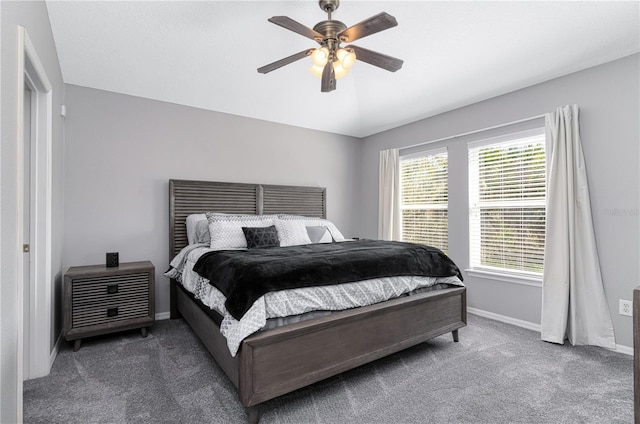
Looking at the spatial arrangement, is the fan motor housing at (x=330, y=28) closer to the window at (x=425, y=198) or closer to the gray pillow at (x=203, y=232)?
the gray pillow at (x=203, y=232)

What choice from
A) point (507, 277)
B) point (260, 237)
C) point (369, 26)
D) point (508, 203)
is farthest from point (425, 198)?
point (369, 26)

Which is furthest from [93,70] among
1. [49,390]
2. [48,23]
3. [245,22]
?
[49,390]

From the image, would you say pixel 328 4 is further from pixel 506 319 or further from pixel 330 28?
pixel 506 319

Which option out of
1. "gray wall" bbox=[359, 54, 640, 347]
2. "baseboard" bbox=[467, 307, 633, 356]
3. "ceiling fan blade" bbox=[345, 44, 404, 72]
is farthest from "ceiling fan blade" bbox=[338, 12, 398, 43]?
"baseboard" bbox=[467, 307, 633, 356]

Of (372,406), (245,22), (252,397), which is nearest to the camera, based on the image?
(252,397)

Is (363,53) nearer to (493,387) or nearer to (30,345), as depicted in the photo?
(493,387)

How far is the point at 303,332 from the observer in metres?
1.91

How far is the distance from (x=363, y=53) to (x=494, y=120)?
2.06m

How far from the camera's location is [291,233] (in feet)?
11.3

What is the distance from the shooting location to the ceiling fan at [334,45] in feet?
6.56

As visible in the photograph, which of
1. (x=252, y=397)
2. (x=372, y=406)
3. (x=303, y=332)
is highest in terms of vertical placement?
(x=303, y=332)

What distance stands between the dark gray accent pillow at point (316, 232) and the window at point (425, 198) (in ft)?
4.76

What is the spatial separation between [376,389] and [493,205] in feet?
8.32

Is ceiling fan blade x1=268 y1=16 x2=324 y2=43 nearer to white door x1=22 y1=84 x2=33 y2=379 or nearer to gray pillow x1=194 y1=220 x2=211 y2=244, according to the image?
white door x1=22 y1=84 x2=33 y2=379
